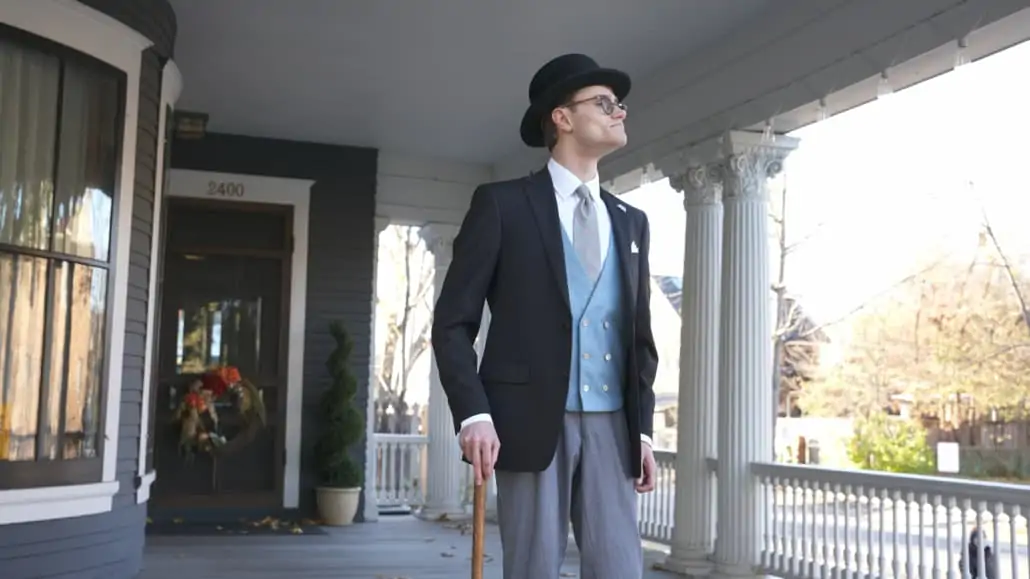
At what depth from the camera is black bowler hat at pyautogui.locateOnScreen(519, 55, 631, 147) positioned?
2.25 metres

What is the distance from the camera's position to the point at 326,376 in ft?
31.4

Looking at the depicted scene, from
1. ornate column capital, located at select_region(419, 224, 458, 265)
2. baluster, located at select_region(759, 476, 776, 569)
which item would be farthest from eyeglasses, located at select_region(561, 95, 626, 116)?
ornate column capital, located at select_region(419, 224, 458, 265)

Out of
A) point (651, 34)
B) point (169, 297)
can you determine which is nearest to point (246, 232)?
point (169, 297)

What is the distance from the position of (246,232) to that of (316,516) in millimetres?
2546

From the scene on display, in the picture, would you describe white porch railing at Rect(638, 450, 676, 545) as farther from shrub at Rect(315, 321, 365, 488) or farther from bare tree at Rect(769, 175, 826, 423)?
bare tree at Rect(769, 175, 826, 423)

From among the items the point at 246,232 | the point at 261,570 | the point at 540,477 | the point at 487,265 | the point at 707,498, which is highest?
the point at 246,232

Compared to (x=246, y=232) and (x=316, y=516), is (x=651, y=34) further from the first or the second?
(x=316, y=516)

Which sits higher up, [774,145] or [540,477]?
[774,145]

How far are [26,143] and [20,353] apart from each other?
3.03ft

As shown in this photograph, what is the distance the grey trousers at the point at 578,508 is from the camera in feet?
6.85

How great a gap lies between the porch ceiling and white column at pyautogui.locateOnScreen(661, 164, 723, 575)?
3.24 feet

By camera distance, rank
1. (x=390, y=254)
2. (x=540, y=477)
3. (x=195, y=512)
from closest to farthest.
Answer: (x=540, y=477), (x=195, y=512), (x=390, y=254)

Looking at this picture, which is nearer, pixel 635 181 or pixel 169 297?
pixel 635 181

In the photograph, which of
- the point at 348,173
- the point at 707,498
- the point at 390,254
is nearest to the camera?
the point at 707,498
